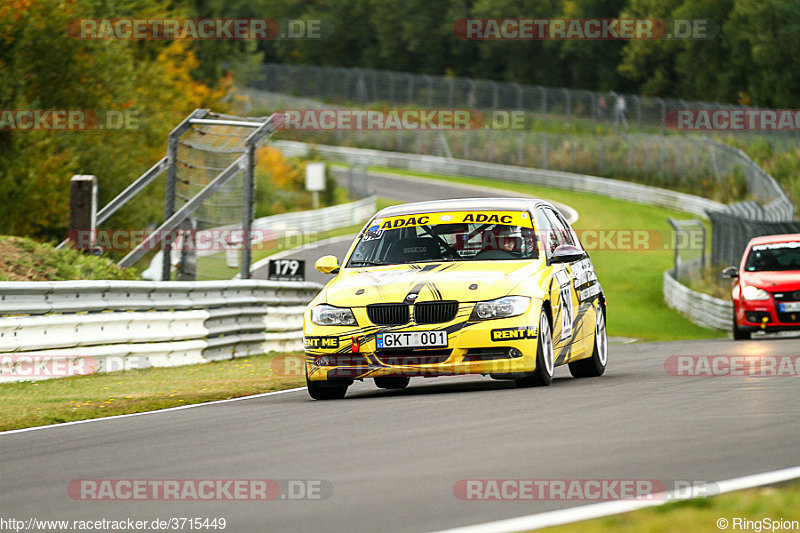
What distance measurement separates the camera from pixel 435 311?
10891 mm

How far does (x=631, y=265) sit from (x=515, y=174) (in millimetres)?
26660

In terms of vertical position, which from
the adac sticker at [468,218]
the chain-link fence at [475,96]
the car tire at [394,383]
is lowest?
the car tire at [394,383]

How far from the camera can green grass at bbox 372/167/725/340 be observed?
28.5m

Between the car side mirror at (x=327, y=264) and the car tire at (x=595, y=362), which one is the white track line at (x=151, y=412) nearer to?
the car side mirror at (x=327, y=264)

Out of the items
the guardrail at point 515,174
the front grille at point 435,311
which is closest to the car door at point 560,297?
the front grille at point 435,311

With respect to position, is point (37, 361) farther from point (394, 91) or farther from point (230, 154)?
point (394, 91)

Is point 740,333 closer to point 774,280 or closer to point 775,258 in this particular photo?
point 774,280

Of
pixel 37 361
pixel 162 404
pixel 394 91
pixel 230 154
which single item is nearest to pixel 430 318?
pixel 162 404

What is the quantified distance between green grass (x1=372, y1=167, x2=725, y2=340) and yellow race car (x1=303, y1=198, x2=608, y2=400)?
574 inches

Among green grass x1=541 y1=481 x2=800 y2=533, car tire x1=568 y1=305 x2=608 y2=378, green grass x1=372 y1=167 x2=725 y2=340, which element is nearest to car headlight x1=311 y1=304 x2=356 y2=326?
car tire x1=568 y1=305 x2=608 y2=378

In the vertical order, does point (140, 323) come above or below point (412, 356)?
below

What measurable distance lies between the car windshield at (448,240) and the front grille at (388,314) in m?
0.86

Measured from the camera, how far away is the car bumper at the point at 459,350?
1081 centimetres

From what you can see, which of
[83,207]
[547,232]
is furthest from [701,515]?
[83,207]
